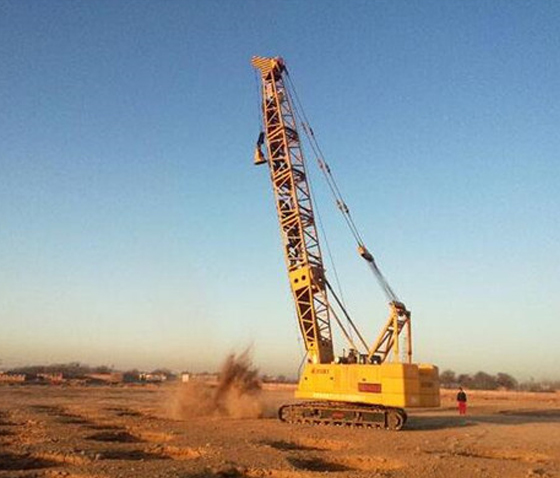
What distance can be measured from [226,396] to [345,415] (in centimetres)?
834

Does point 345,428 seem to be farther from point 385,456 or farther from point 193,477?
point 193,477

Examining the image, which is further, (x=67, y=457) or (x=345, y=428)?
(x=345, y=428)

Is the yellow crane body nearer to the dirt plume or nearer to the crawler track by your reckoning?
the crawler track

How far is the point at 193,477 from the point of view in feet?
42.9

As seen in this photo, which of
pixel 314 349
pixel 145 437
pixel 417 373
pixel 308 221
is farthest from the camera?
pixel 308 221

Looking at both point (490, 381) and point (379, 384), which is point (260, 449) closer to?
point (379, 384)

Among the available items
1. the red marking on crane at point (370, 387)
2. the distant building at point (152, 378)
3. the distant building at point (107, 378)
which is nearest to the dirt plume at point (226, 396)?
the red marking on crane at point (370, 387)

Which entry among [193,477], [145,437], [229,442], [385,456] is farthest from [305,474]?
[145,437]

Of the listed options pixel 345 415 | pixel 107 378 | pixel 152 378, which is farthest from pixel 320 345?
pixel 152 378

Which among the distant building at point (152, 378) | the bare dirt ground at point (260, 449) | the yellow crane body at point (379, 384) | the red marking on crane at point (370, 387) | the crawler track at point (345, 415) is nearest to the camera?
the bare dirt ground at point (260, 449)

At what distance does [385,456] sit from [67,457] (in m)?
8.85

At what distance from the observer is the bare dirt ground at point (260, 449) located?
14188 millimetres

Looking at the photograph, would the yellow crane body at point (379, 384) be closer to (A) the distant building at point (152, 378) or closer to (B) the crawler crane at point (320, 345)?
(B) the crawler crane at point (320, 345)

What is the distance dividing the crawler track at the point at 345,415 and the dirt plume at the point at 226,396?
3687mm
